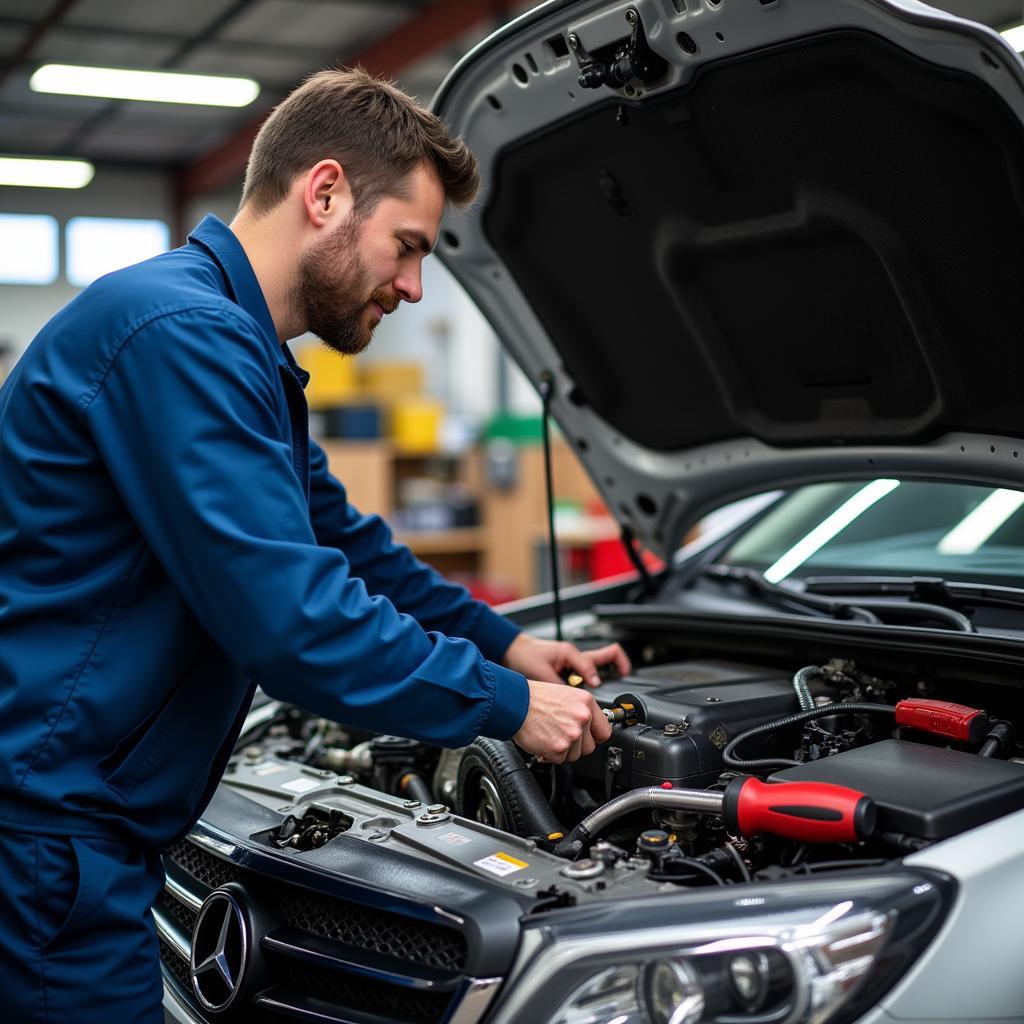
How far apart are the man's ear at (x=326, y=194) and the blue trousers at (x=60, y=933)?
2.71 feet

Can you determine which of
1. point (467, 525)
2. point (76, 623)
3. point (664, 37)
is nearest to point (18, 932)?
point (76, 623)

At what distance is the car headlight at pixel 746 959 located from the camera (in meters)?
1.14

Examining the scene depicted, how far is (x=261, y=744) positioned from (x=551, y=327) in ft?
3.32

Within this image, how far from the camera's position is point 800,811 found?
1.33 m

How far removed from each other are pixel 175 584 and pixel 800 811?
77cm

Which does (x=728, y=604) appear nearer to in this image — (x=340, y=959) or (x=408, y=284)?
(x=408, y=284)

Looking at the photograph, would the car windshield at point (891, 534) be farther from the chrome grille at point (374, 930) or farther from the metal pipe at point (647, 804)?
the chrome grille at point (374, 930)

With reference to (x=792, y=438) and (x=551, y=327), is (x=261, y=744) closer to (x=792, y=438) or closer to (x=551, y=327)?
(x=551, y=327)

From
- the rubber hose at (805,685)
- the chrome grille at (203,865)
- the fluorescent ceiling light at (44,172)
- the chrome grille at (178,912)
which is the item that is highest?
the fluorescent ceiling light at (44,172)

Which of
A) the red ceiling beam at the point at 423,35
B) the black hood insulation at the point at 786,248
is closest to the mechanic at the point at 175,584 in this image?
the black hood insulation at the point at 786,248

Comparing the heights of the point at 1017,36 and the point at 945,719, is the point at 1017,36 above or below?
above

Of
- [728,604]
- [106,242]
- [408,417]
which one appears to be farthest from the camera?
[106,242]

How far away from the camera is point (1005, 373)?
5.93 feet

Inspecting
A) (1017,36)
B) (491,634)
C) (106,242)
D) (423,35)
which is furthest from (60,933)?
(106,242)
